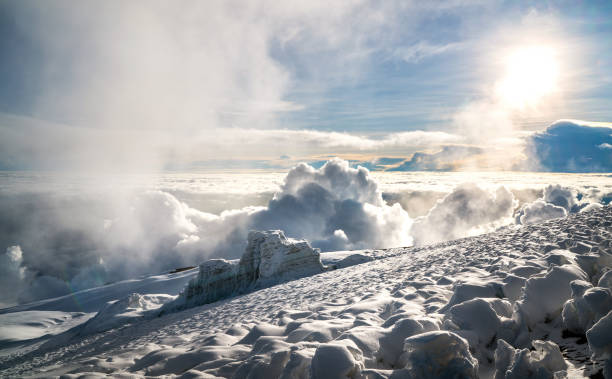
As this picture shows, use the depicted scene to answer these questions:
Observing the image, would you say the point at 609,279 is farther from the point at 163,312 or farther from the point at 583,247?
the point at 163,312

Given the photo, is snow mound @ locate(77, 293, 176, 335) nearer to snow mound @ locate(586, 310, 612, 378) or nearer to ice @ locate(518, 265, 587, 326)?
ice @ locate(518, 265, 587, 326)

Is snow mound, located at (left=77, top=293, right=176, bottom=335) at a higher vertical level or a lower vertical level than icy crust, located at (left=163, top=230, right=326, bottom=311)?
lower

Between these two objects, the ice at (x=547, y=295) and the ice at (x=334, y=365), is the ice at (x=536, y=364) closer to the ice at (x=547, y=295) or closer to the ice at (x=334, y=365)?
the ice at (x=547, y=295)

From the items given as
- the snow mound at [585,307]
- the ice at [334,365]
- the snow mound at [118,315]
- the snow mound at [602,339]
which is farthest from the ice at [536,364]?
the snow mound at [118,315]

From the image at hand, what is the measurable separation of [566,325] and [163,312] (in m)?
26.6

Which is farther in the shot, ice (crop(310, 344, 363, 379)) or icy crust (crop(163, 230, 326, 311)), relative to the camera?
icy crust (crop(163, 230, 326, 311))

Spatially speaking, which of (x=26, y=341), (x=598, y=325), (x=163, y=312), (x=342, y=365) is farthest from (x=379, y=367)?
(x=26, y=341)

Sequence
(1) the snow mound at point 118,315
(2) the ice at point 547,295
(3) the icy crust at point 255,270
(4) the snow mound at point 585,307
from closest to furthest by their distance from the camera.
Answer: (4) the snow mound at point 585,307 → (2) the ice at point 547,295 → (1) the snow mound at point 118,315 → (3) the icy crust at point 255,270

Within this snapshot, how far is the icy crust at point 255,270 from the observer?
23.8 metres

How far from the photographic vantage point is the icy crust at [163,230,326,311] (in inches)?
939

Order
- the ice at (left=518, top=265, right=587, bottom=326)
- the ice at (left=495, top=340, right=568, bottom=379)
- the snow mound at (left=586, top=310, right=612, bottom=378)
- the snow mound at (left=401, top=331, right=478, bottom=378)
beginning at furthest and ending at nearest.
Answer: the ice at (left=518, top=265, right=587, bottom=326) < the snow mound at (left=401, top=331, right=478, bottom=378) < the ice at (left=495, top=340, right=568, bottom=379) < the snow mound at (left=586, top=310, right=612, bottom=378)

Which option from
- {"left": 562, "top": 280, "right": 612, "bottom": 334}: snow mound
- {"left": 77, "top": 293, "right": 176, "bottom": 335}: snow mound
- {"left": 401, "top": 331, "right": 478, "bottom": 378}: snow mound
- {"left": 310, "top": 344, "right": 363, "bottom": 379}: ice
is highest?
{"left": 562, "top": 280, "right": 612, "bottom": 334}: snow mound

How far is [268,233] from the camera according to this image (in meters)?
25.9

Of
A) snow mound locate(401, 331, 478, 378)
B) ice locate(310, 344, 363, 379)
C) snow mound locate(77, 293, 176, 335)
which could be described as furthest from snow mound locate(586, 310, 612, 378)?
snow mound locate(77, 293, 176, 335)
